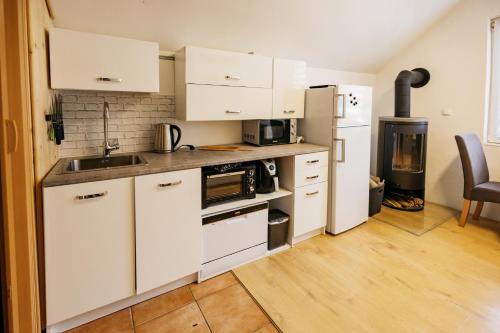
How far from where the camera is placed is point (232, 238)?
2.30 meters

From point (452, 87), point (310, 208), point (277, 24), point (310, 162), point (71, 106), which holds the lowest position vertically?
point (310, 208)

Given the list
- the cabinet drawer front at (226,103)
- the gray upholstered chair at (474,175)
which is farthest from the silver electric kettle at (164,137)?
the gray upholstered chair at (474,175)

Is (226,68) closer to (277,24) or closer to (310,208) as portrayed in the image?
(277,24)

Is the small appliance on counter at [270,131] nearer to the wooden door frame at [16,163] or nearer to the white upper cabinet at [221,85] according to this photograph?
the white upper cabinet at [221,85]

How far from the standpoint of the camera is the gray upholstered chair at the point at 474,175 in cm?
289

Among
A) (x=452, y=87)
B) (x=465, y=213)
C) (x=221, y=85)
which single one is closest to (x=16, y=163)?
(x=221, y=85)

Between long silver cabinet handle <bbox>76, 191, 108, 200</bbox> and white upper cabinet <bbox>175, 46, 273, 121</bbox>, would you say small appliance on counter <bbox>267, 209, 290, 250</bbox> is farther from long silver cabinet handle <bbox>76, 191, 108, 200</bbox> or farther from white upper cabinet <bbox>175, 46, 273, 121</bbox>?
long silver cabinet handle <bbox>76, 191, 108, 200</bbox>

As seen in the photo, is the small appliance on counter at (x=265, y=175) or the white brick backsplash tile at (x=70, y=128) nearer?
the white brick backsplash tile at (x=70, y=128)

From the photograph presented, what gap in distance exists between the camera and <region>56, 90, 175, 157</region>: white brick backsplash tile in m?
2.20

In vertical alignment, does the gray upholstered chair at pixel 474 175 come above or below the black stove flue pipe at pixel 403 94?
below

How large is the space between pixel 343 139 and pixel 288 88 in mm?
725

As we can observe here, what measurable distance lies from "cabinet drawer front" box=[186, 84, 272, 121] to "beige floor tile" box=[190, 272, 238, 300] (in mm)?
1262

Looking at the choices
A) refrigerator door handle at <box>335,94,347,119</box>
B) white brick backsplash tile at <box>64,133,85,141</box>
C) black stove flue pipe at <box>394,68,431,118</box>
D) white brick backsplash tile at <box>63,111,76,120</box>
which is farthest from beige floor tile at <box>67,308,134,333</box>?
black stove flue pipe at <box>394,68,431,118</box>

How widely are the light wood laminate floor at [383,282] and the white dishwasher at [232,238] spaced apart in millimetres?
117
